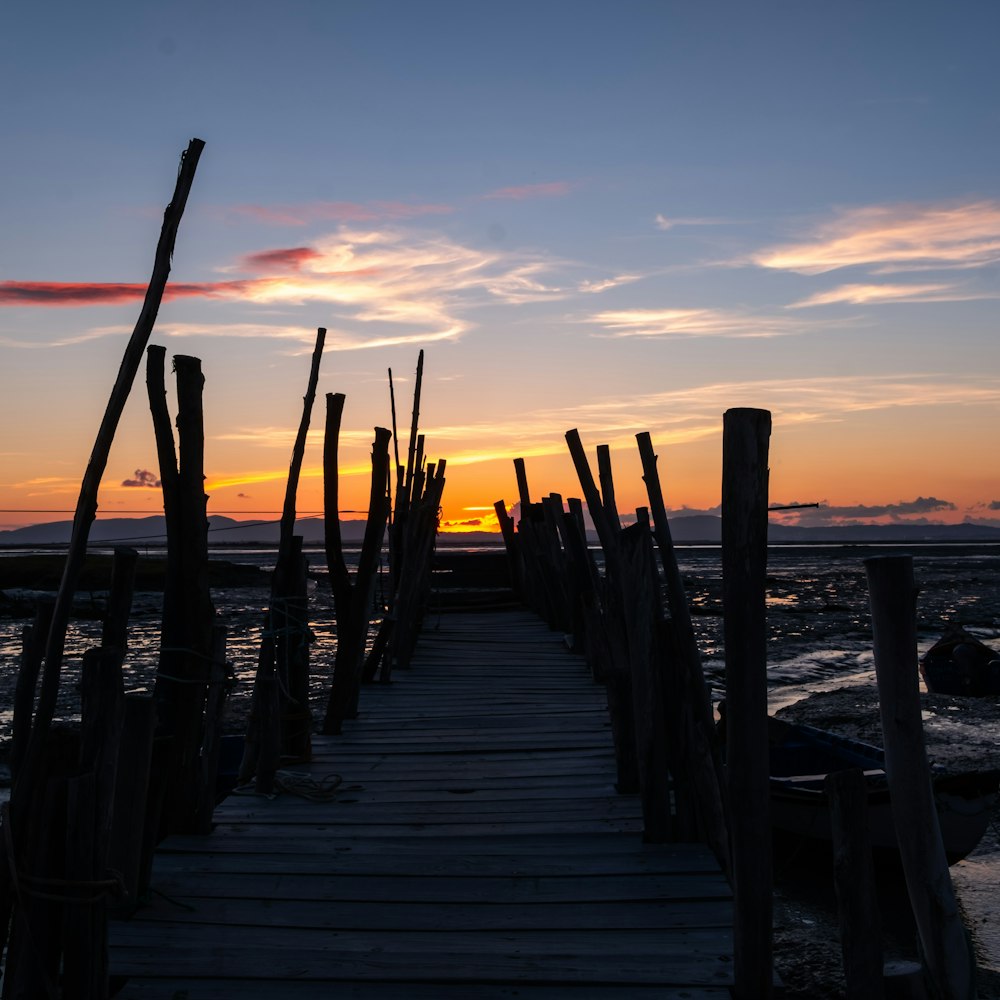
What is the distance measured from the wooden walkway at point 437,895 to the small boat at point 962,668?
9636 mm

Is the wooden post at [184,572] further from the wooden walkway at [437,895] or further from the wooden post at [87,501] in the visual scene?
the wooden post at [87,501]

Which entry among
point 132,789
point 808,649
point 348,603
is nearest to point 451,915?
point 132,789

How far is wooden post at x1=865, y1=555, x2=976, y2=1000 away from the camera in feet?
10.1

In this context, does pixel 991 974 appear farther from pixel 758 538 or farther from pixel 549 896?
pixel 758 538

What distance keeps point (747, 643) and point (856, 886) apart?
2.59 ft

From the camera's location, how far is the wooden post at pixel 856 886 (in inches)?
119

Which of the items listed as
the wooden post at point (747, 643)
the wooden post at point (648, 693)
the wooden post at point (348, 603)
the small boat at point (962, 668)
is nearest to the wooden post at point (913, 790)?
the wooden post at point (747, 643)

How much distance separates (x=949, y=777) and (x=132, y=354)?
5.36 m

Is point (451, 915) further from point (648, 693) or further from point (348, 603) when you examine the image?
point (348, 603)

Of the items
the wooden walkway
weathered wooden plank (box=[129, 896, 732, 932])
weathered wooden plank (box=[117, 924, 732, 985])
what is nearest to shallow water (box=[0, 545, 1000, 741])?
the wooden walkway

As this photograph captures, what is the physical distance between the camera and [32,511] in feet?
98.3

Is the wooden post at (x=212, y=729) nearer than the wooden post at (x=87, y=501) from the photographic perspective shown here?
No

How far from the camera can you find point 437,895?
4.37 meters

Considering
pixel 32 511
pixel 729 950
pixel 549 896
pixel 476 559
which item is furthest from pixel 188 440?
pixel 32 511
